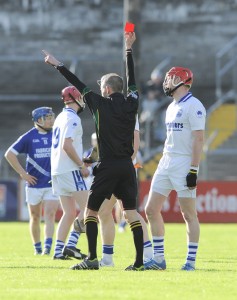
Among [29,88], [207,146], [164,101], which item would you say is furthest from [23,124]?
[207,146]

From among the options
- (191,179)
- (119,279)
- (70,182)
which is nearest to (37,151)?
(70,182)

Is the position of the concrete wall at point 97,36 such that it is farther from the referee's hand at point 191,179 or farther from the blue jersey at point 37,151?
the referee's hand at point 191,179

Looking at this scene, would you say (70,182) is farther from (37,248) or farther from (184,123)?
(184,123)

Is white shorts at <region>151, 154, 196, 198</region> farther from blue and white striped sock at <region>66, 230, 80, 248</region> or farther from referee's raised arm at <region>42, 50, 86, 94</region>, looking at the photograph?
blue and white striped sock at <region>66, 230, 80, 248</region>

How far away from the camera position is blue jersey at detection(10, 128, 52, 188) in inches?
648

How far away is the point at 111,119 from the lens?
12367 mm

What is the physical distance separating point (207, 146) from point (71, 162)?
16.4m

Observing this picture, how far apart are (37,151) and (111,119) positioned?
4.29m

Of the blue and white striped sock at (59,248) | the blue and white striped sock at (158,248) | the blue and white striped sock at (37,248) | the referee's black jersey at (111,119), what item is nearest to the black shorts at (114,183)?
the referee's black jersey at (111,119)

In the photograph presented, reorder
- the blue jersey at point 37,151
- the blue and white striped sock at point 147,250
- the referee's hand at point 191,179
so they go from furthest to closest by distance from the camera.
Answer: the blue jersey at point 37,151
the blue and white striped sock at point 147,250
the referee's hand at point 191,179

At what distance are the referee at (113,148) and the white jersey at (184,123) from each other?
1.62ft

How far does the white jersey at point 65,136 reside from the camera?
46.8ft

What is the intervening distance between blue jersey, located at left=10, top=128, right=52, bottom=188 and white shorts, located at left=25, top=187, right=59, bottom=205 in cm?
7

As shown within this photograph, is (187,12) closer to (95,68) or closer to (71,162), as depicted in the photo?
(95,68)
